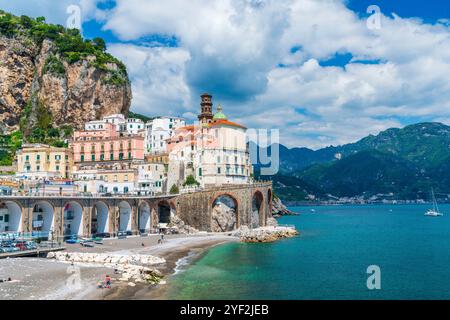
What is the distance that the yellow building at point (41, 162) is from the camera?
104294 millimetres

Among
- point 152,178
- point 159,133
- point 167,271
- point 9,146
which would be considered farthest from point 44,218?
point 9,146

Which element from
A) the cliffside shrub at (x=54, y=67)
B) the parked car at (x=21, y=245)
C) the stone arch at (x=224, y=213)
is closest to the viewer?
the parked car at (x=21, y=245)

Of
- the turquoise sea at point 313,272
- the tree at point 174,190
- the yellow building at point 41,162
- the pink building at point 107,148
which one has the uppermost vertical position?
the pink building at point 107,148

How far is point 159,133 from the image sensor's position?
122 meters

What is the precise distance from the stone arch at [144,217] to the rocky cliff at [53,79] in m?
45.4

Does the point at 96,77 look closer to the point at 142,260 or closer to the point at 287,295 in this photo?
the point at 142,260

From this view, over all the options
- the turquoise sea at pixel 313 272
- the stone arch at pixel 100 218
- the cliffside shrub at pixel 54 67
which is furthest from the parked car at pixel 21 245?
the cliffside shrub at pixel 54 67

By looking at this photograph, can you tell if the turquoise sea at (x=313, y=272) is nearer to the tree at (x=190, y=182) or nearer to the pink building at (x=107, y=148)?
the tree at (x=190, y=182)

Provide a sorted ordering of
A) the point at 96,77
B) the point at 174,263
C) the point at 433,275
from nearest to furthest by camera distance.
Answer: the point at 433,275 → the point at 174,263 → the point at 96,77

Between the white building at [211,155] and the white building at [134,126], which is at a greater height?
the white building at [134,126]

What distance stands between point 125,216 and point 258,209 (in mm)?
32527
